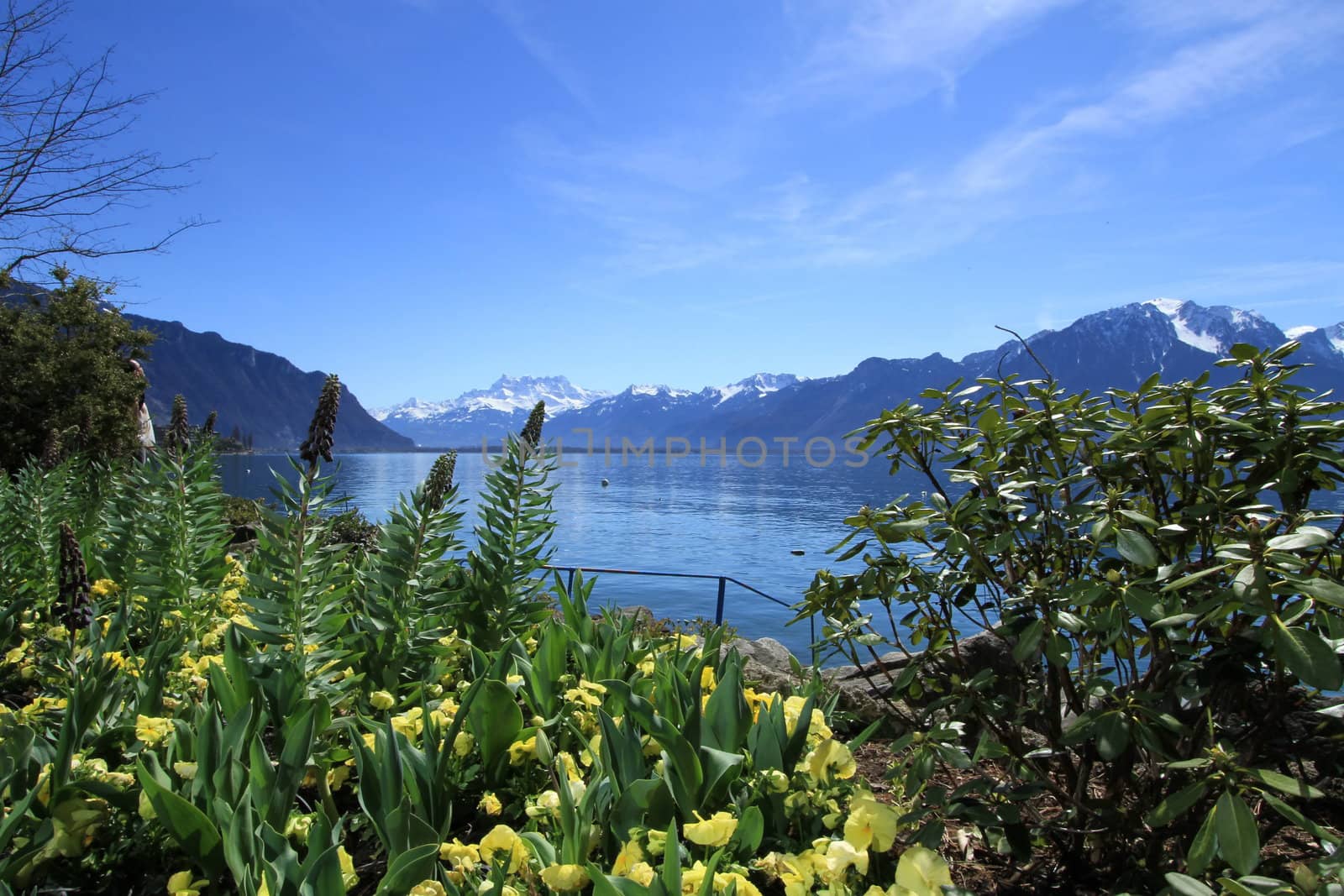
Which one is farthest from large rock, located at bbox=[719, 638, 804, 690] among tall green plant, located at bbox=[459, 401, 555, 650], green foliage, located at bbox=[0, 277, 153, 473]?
green foliage, located at bbox=[0, 277, 153, 473]

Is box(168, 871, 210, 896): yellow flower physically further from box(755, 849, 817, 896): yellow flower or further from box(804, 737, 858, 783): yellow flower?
box(804, 737, 858, 783): yellow flower

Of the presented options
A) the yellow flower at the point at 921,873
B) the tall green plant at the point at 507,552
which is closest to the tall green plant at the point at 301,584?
the tall green plant at the point at 507,552

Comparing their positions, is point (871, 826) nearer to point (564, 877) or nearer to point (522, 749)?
point (564, 877)

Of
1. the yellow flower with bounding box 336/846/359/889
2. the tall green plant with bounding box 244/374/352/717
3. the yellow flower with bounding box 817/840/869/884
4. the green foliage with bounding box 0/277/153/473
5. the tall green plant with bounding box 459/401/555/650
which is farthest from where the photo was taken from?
the green foliage with bounding box 0/277/153/473

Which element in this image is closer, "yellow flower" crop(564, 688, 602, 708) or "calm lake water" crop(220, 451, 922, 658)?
"yellow flower" crop(564, 688, 602, 708)

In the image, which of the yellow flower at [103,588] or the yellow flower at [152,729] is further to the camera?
the yellow flower at [103,588]

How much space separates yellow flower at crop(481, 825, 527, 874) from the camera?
1.88 m

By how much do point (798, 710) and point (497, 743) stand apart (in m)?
1.03

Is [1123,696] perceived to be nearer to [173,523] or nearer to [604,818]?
[604,818]

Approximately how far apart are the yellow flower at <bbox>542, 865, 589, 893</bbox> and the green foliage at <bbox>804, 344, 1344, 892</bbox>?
866 millimetres

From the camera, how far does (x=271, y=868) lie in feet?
5.28

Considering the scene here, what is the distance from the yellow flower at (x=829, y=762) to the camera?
7.16ft

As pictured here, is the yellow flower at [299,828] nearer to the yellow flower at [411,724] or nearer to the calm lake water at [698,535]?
the yellow flower at [411,724]

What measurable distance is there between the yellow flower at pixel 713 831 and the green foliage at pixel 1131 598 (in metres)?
0.51
